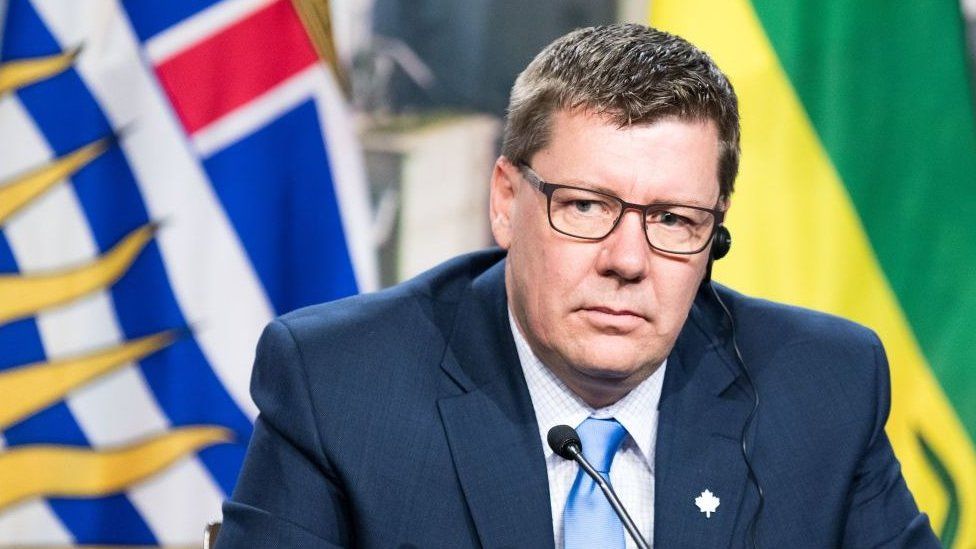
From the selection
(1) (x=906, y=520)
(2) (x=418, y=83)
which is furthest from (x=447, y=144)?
(1) (x=906, y=520)

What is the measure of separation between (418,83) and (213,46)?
1.99ft

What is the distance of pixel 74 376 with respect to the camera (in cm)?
295

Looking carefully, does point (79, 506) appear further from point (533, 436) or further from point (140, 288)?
point (533, 436)

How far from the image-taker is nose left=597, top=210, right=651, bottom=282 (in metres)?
1.59

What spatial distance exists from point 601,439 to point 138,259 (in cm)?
165

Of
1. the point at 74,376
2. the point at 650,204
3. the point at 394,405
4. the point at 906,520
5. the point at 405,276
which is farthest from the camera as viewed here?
→ the point at 405,276

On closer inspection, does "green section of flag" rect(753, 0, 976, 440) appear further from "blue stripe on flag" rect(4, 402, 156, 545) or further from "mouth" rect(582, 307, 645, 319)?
"blue stripe on flag" rect(4, 402, 156, 545)

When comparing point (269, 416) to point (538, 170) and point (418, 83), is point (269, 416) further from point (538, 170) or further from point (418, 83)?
point (418, 83)

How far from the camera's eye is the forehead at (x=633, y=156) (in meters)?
1.60

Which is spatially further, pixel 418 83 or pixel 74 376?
pixel 418 83

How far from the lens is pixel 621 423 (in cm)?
180

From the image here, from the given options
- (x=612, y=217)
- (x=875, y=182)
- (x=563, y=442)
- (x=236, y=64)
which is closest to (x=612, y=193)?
(x=612, y=217)

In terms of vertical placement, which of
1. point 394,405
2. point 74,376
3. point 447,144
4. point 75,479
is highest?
point 447,144

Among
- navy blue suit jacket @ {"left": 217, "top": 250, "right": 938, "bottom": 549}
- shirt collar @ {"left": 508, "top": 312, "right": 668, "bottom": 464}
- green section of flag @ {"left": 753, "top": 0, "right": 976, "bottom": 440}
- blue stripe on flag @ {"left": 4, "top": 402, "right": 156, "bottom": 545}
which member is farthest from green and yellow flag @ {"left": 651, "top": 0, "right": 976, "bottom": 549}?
blue stripe on flag @ {"left": 4, "top": 402, "right": 156, "bottom": 545}
